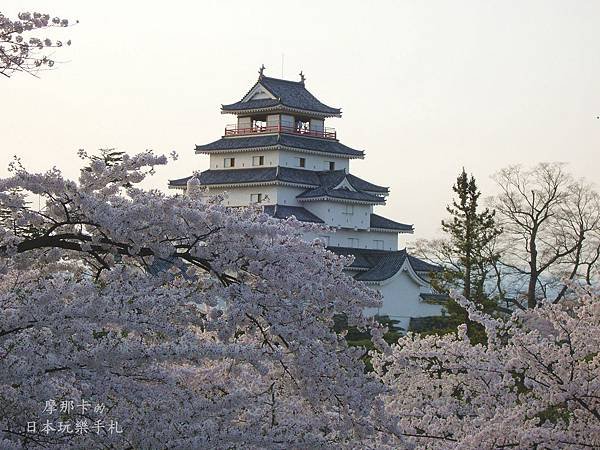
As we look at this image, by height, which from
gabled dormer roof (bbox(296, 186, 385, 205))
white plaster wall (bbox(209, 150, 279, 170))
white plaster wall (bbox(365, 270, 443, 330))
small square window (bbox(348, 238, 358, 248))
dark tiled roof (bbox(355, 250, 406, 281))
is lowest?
white plaster wall (bbox(365, 270, 443, 330))

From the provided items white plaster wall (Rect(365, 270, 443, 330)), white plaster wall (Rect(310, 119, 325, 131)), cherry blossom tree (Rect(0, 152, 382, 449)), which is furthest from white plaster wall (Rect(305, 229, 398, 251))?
cherry blossom tree (Rect(0, 152, 382, 449))

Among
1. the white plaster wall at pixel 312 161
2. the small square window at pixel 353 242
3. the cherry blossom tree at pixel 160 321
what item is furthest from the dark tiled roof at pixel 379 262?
the cherry blossom tree at pixel 160 321

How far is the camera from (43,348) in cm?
631

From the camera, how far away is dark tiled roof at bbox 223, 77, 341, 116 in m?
51.8

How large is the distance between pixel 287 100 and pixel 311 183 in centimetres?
466

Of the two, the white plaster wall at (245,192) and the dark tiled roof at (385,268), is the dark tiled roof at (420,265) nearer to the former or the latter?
the dark tiled roof at (385,268)

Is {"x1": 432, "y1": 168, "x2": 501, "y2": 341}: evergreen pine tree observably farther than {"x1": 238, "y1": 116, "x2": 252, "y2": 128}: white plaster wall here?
No

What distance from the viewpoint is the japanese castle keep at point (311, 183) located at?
48875 millimetres

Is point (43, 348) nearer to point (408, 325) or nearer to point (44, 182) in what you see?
point (44, 182)

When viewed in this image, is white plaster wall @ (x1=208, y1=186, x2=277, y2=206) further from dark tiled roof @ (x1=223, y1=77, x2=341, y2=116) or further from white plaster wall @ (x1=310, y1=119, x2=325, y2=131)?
white plaster wall @ (x1=310, y1=119, x2=325, y2=131)

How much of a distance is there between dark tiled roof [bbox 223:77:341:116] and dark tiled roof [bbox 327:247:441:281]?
726 centimetres

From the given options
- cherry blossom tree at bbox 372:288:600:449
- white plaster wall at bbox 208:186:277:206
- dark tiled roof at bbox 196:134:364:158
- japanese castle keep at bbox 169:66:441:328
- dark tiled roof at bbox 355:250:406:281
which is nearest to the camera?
cherry blossom tree at bbox 372:288:600:449

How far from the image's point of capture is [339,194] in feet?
161

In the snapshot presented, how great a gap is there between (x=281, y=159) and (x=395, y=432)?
43.1 metres
